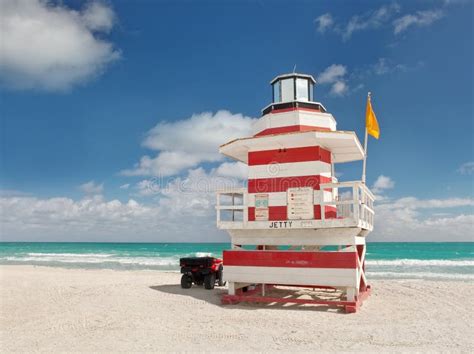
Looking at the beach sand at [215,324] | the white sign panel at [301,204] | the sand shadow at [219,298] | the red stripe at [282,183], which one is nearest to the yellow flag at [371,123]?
the red stripe at [282,183]

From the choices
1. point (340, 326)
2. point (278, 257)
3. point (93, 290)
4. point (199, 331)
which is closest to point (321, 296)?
point (278, 257)

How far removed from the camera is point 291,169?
38.1ft

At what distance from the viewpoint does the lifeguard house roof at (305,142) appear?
11.1m

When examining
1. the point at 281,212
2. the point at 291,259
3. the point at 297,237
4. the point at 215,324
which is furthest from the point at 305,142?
the point at 215,324

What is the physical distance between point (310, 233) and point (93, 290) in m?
8.25

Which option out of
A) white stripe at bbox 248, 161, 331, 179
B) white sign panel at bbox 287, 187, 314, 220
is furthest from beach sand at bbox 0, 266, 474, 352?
white stripe at bbox 248, 161, 331, 179

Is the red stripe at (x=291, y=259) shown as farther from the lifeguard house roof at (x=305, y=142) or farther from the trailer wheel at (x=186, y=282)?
the trailer wheel at (x=186, y=282)

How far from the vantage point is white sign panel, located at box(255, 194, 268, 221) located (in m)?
11.7

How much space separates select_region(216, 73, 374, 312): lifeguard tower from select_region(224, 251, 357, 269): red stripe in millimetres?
24

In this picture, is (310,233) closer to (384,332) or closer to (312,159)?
(312,159)

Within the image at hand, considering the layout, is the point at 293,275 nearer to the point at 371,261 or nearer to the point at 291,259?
the point at 291,259

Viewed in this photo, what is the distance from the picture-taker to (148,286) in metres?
15.9

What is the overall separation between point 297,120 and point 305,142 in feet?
2.40

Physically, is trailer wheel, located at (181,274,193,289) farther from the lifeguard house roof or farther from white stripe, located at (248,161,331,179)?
white stripe, located at (248,161,331,179)
